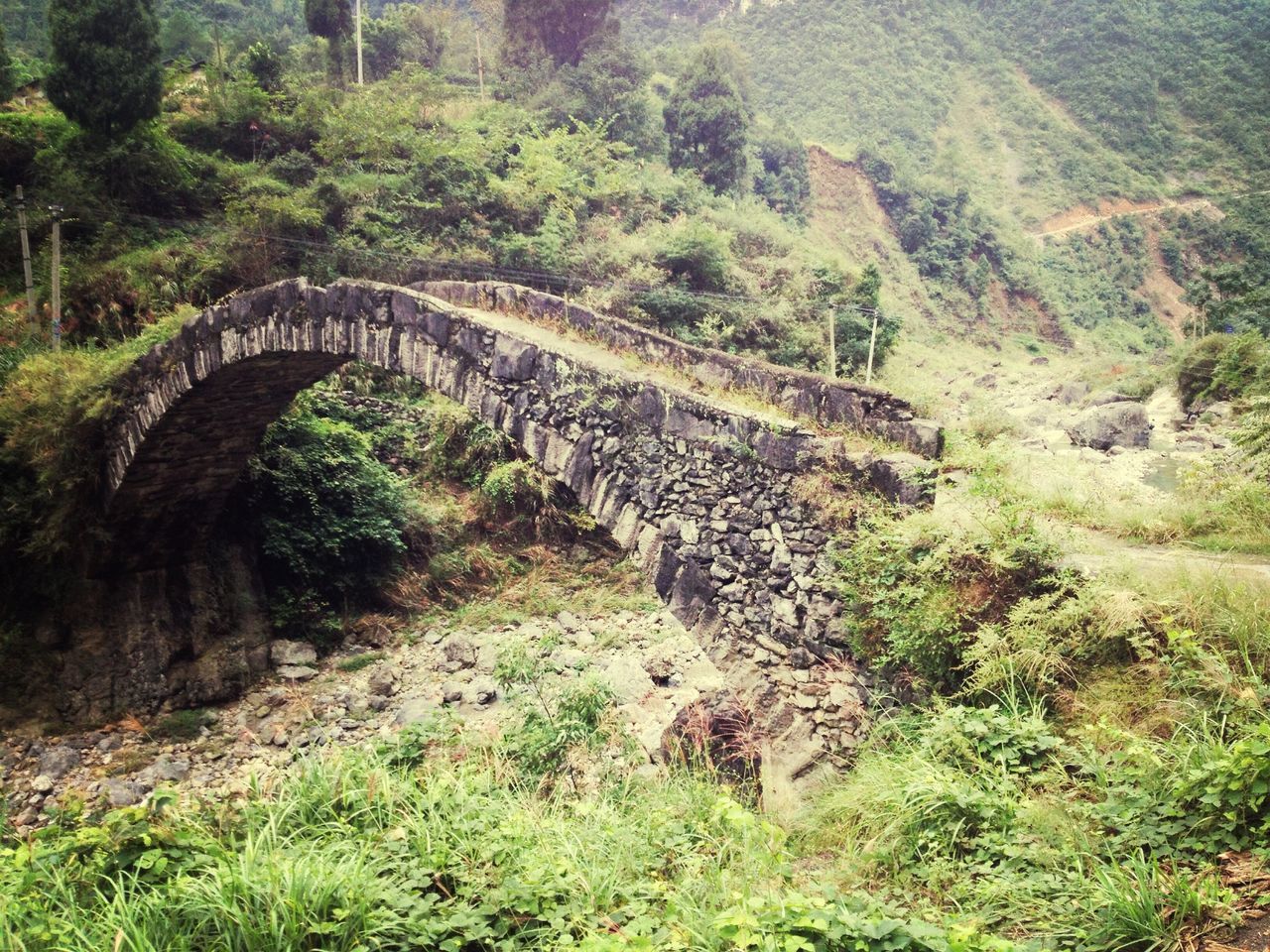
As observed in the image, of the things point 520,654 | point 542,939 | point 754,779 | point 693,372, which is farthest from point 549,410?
point 542,939

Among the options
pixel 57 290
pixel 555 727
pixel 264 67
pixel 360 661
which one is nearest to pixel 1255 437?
pixel 555 727

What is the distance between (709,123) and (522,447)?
75.5 feet

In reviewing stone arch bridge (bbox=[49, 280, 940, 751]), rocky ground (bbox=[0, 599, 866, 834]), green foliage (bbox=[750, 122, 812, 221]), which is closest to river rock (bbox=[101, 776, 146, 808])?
rocky ground (bbox=[0, 599, 866, 834])

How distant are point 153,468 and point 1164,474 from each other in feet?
56.3

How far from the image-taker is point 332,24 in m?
26.2

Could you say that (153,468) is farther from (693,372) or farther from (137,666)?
(693,372)

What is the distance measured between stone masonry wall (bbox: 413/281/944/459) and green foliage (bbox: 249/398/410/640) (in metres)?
4.86

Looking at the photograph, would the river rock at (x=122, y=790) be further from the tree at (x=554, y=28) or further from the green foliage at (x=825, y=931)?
the tree at (x=554, y=28)

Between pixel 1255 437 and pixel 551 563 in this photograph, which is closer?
pixel 1255 437

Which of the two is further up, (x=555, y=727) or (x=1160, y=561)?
(x=1160, y=561)

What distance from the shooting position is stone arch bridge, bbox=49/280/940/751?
236 inches

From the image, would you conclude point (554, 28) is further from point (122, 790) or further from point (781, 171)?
point (122, 790)

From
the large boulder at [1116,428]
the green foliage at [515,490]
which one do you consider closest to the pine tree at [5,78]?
the green foliage at [515,490]

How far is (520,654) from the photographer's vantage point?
630 cm
